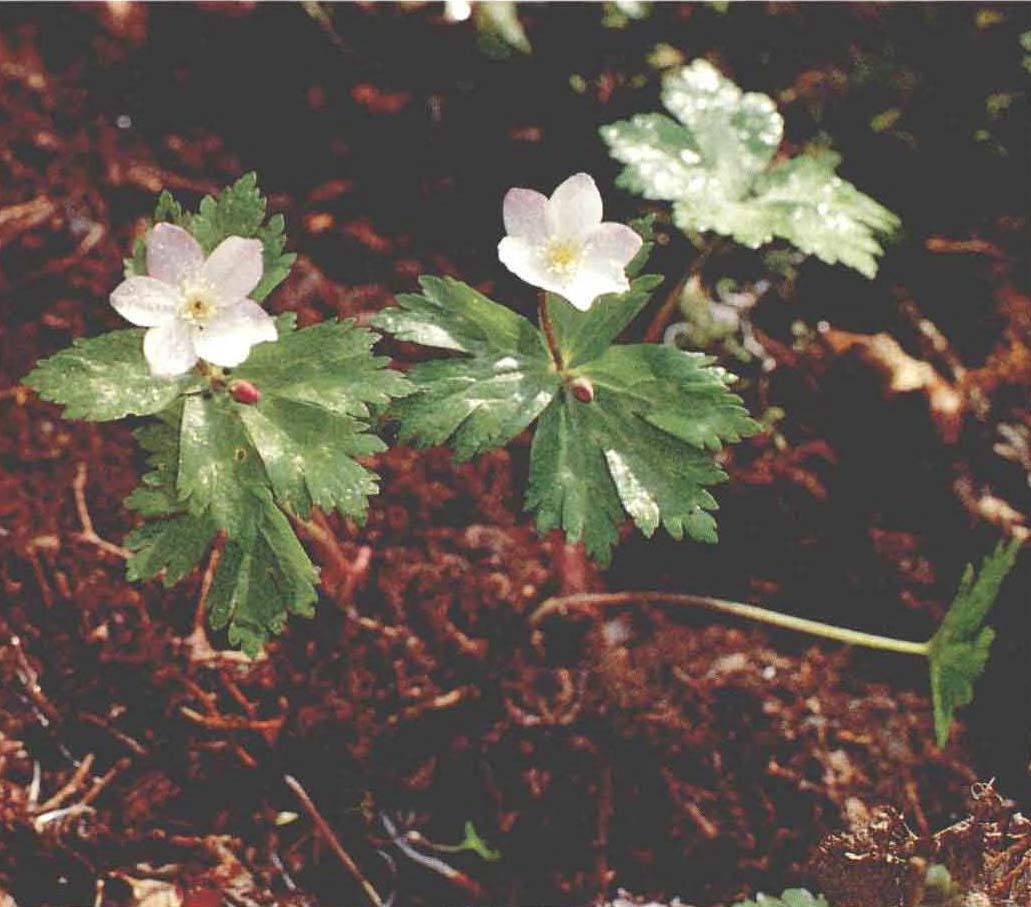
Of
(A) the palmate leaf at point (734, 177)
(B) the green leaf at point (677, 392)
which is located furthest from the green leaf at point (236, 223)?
→ (A) the palmate leaf at point (734, 177)

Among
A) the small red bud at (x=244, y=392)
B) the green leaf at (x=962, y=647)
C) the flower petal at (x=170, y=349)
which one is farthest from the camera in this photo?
the green leaf at (x=962, y=647)

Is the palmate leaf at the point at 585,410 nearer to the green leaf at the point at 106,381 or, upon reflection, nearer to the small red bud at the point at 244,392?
the small red bud at the point at 244,392

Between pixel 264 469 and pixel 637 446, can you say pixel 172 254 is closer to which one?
pixel 264 469

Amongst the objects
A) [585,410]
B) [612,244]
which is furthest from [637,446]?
[612,244]

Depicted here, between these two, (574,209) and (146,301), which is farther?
(574,209)

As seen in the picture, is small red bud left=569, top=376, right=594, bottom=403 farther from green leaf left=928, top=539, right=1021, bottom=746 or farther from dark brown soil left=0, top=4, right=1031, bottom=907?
green leaf left=928, top=539, right=1021, bottom=746

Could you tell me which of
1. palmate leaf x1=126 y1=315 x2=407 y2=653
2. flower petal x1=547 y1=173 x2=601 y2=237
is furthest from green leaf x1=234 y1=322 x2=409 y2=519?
flower petal x1=547 y1=173 x2=601 y2=237
